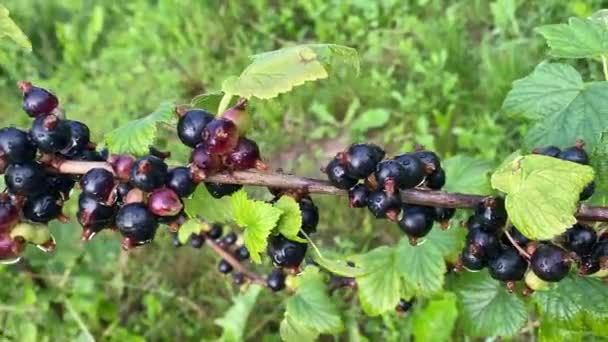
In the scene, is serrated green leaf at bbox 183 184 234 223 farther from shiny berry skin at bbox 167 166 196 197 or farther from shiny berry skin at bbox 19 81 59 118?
shiny berry skin at bbox 19 81 59 118

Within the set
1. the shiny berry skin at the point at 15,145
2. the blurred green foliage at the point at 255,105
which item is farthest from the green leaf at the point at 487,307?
the shiny berry skin at the point at 15,145

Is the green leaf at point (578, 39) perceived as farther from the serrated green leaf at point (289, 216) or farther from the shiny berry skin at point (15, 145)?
the shiny berry skin at point (15, 145)

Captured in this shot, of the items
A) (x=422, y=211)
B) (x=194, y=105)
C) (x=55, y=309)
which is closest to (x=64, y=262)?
(x=55, y=309)

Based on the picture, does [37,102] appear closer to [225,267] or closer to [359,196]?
[359,196]

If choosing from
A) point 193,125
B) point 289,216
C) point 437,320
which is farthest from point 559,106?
point 437,320

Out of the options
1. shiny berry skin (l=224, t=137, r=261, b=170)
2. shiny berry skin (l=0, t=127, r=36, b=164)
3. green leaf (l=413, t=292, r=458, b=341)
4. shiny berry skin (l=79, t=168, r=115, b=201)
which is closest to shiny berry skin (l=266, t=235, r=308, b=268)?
shiny berry skin (l=224, t=137, r=261, b=170)
